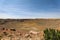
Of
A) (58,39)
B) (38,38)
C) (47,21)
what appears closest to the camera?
(58,39)

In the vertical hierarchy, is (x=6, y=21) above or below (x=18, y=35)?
above

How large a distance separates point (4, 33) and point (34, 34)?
2.77m

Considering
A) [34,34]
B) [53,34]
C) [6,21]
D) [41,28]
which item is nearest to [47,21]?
[41,28]

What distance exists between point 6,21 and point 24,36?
3120 millimetres

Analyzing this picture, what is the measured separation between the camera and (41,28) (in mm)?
17016

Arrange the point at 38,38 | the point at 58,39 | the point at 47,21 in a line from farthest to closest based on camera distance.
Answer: the point at 47,21, the point at 38,38, the point at 58,39

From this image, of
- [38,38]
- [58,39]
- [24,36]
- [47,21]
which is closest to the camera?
[58,39]

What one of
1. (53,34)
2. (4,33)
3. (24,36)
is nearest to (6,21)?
(4,33)

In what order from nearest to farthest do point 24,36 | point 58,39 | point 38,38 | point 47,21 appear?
point 58,39 → point 38,38 → point 24,36 → point 47,21

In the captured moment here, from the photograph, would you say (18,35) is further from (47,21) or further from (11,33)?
(47,21)

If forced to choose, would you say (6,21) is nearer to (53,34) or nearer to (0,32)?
(0,32)

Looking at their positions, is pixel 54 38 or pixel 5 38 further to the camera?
pixel 5 38

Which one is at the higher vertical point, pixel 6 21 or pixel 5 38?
pixel 6 21

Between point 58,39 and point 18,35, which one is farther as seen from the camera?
point 18,35
